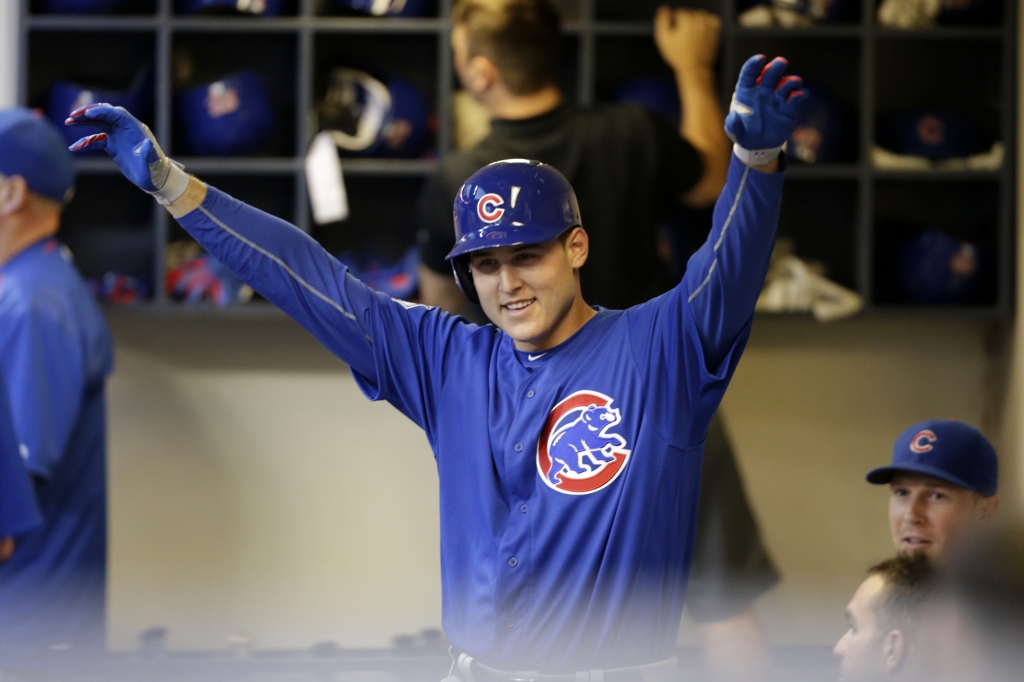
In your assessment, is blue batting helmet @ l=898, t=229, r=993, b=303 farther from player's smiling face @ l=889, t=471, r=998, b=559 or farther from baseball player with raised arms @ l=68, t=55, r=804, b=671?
baseball player with raised arms @ l=68, t=55, r=804, b=671

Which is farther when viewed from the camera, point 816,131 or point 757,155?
point 816,131

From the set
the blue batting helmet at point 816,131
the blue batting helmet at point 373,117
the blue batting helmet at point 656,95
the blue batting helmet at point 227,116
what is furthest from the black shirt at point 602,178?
the blue batting helmet at point 227,116

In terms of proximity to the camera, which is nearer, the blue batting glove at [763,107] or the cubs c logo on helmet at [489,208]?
the blue batting glove at [763,107]

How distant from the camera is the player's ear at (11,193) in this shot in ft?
8.70

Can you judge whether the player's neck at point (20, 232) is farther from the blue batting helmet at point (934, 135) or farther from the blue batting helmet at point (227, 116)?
the blue batting helmet at point (934, 135)

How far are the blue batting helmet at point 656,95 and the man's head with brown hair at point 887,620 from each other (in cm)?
175

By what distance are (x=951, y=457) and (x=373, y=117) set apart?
191 centimetres

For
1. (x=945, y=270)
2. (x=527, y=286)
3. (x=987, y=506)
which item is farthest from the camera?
(x=945, y=270)

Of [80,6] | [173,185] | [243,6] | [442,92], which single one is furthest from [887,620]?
[80,6]

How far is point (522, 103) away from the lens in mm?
2842

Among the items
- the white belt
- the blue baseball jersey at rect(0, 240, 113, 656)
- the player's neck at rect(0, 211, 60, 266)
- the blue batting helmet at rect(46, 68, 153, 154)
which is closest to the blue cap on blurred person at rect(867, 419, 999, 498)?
the white belt

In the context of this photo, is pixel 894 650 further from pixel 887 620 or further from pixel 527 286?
pixel 527 286

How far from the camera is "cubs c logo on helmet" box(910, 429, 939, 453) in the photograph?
6.61ft

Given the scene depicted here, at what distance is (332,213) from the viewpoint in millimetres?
3191
